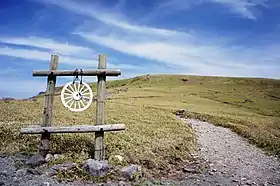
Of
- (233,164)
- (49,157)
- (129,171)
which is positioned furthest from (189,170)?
(49,157)

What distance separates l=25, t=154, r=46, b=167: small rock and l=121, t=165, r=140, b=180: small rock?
398cm

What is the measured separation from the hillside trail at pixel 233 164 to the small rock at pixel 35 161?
6707 mm

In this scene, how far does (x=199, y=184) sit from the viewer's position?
12578mm

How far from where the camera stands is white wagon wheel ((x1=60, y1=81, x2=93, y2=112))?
14297 mm

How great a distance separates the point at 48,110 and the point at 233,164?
10.5 metres

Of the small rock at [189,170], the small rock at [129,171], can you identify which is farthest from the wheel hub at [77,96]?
the small rock at [189,170]

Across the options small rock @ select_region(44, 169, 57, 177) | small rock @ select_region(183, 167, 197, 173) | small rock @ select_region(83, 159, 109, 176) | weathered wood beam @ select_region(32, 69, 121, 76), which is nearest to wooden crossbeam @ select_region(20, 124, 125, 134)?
small rock @ select_region(83, 159, 109, 176)

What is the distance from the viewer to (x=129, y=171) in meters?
12.5

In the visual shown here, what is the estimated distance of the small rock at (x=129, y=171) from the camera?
40.4 ft

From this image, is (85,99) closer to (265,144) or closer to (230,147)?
(230,147)

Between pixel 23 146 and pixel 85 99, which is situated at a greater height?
pixel 85 99

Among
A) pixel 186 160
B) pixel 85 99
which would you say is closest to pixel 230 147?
pixel 186 160

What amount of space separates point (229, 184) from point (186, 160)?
388cm

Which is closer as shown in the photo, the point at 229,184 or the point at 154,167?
Answer: the point at 229,184
